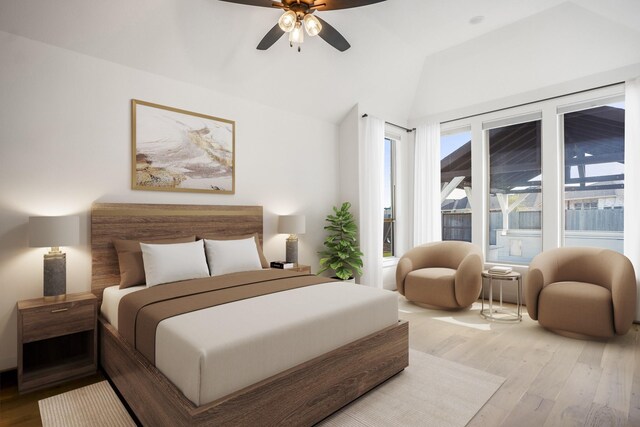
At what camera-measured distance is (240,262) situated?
328cm

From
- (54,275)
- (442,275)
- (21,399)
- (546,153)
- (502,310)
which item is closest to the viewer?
(21,399)

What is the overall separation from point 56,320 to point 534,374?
3.55 meters

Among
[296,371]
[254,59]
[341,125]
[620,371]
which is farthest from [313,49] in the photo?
[620,371]

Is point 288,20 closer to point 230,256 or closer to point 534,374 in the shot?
point 230,256

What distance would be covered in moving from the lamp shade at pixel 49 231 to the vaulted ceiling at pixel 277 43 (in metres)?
1.47

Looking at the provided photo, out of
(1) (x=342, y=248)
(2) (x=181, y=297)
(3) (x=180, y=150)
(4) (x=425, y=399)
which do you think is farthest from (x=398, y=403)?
(3) (x=180, y=150)

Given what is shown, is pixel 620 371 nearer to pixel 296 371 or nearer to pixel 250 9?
pixel 296 371

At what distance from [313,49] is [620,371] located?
4102mm

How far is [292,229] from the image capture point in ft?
13.6

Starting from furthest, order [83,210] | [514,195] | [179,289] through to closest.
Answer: [514,195]
[83,210]
[179,289]

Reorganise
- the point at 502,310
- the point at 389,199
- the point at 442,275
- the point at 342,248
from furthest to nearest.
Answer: the point at 389,199 → the point at 342,248 → the point at 502,310 → the point at 442,275

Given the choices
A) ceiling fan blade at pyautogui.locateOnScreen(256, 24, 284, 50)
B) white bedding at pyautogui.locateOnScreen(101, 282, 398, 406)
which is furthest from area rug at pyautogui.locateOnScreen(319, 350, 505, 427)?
ceiling fan blade at pyautogui.locateOnScreen(256, 24, 284, 50)

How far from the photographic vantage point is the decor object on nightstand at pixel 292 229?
4152 millimetres

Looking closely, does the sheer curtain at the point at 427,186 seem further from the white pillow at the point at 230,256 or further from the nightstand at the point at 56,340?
the nightstand at the point at 56,340
